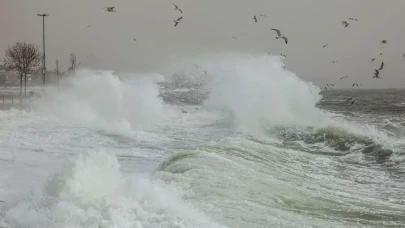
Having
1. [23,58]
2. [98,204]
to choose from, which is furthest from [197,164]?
[23,58]

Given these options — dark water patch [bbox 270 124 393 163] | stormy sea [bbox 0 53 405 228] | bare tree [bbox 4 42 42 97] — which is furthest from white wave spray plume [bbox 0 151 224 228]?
bare tree [bbox 4 42 42 97]

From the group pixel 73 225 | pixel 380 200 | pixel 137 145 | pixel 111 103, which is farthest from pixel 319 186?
pixel 111 103

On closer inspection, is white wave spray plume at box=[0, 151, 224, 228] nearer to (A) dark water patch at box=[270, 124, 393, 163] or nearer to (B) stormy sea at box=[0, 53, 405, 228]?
(B) stormy sea at box=[0, 53, 405, 228]

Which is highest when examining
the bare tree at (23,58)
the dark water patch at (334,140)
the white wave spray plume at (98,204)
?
the bare tree at (23,58)

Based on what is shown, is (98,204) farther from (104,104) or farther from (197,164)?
(104,104)

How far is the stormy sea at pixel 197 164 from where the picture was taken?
25.2 feet

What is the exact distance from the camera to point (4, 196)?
8.88 meters

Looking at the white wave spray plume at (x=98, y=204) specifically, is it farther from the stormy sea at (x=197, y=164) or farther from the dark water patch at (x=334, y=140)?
the dark water patch at (x=334, y=140)

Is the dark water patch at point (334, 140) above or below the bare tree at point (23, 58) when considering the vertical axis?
below

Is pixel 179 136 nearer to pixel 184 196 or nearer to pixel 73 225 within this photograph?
pixel 184 196

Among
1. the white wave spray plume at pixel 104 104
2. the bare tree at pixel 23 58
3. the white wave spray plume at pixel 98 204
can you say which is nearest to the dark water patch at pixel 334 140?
the white wave spray plume at pixel 104 104

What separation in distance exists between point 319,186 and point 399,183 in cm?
275

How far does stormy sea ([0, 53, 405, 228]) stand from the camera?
303 inches

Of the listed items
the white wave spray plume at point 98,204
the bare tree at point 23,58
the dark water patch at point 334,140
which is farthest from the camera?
the bare tree at point 23,58
